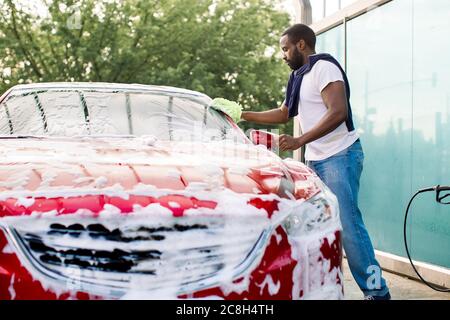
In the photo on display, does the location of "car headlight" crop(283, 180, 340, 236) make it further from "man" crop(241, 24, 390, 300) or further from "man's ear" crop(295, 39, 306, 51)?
"man's ear" crop(295, 39, 306, 51)

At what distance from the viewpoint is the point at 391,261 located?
669cm

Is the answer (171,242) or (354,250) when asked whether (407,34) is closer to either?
(354,250)

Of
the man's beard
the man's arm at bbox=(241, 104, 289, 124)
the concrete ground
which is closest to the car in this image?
the man's beard

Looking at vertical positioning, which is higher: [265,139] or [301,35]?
[301,35]

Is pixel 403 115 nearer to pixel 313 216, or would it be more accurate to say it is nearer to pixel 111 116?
pixel 111 116

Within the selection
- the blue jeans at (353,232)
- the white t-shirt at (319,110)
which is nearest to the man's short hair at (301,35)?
the white t-shirt at (319,110)

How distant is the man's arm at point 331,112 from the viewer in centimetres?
424

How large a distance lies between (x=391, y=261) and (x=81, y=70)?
19295 mm

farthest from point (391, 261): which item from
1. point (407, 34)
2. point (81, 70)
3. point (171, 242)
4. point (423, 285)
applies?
point (81, 70)

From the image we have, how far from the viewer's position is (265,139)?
152 inches

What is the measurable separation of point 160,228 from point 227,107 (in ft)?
6.85

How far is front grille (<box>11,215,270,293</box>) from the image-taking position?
2.39m

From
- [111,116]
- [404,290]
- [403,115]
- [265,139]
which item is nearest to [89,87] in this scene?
[111,116]

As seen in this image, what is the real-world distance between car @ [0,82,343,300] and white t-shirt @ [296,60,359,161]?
51.4 inches
